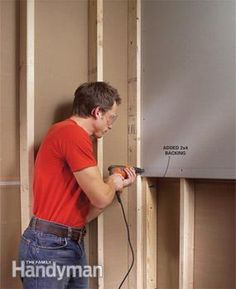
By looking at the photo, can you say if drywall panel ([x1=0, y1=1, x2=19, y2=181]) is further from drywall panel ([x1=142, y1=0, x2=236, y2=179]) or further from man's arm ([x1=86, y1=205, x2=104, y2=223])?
drywall panel ([x1=142, y1=0, x2=236, y2=179])

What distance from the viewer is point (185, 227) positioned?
2.16 meters

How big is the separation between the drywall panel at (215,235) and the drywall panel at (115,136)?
44 cm

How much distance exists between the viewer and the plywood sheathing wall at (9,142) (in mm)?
1896

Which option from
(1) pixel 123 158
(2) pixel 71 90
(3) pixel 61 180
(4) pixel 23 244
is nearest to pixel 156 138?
(1) pixel 123 158

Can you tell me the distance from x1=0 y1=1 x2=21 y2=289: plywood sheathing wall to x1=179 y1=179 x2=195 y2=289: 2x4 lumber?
90 cm

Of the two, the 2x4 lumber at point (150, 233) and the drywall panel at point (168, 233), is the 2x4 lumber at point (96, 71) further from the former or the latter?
the drywall panel at point (168, 233)

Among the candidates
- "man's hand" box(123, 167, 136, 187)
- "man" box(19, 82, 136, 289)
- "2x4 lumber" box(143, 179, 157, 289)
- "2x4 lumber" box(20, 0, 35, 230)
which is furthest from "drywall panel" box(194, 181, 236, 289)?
"2x4 lumber" box(20, 0, 35, 230)

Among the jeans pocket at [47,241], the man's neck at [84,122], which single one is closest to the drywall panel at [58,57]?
the man's neck at [84,122]

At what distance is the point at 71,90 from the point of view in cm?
213

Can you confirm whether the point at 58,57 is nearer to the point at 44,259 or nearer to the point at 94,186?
the point at 94,186

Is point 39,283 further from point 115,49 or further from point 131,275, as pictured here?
point 115,49

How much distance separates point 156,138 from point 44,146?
0.77m

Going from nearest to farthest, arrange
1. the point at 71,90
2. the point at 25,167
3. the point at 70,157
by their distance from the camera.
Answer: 1. the point at 70,157
2. the point at 25,167
3. the point at 71,90

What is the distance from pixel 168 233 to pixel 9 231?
975 millimetres
